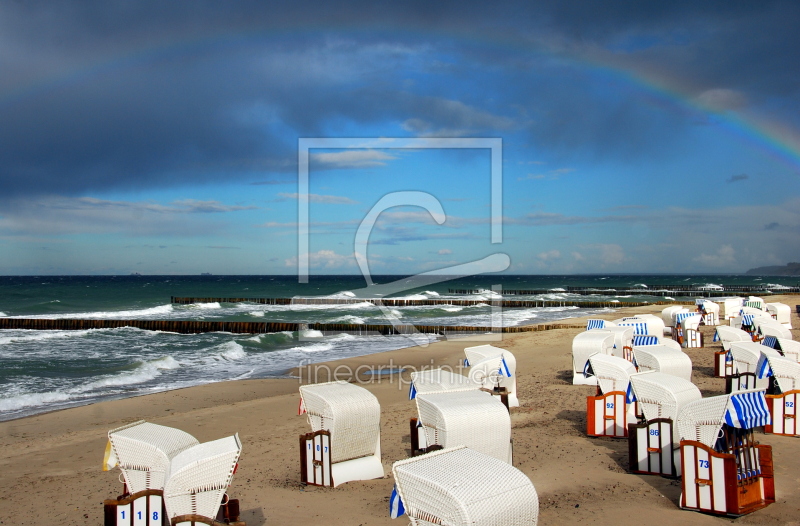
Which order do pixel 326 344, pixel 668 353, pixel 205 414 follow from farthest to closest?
pixel 326 344 < pixel 205 414 < pixel 668 353

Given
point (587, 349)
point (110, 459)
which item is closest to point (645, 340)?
point (587, 349)

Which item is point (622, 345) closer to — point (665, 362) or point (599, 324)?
point (599, 324)

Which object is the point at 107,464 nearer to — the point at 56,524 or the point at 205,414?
the point at 56,524

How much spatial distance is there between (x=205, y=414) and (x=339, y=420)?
266 inches

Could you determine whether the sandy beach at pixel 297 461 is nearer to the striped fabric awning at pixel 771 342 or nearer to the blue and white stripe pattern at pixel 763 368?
the striped fabric awning at pixel 771 342

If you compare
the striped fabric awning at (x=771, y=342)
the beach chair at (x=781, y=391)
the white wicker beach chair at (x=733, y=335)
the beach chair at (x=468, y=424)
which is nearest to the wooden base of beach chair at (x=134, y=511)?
the beach chair at (x=468, y=424)

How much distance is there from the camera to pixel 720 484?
619 cm

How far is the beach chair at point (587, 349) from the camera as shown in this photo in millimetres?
14172

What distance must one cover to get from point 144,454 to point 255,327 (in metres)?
28.8

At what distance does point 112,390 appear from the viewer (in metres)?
16.3

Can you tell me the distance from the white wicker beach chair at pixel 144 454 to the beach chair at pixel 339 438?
1.93 metres

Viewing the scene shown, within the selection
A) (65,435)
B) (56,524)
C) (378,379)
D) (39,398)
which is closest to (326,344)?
(378,379)

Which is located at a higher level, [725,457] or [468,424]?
[468,424]

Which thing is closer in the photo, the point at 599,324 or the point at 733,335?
the point at 733,335
